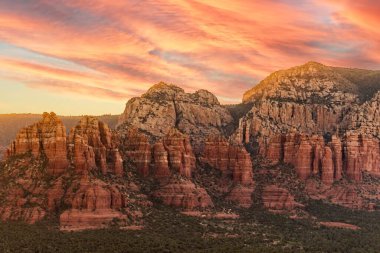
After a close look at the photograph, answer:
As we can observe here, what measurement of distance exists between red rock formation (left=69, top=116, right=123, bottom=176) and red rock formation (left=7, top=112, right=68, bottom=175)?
3257 millimetres

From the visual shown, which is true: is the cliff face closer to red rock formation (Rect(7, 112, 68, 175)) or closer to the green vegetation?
red rock formation (Rect(7, 112, 68, 175))

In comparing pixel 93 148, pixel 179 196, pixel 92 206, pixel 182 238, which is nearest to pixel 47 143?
pixel 93 148

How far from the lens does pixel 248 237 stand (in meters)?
180

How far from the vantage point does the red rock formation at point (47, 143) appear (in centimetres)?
17275

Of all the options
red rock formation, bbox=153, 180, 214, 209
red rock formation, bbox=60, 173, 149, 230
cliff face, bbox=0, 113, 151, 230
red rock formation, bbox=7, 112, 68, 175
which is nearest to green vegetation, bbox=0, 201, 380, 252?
red rock formation, bbox=60, 173, 149, 230

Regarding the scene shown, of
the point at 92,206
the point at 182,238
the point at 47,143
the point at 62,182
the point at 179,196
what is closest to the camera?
the point at 92,206

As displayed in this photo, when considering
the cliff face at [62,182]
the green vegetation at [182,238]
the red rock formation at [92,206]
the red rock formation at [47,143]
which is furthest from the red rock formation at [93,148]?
the green vegetation at [182,238]

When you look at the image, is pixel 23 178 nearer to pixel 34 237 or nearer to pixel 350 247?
pixel 34 237

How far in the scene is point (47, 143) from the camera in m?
174

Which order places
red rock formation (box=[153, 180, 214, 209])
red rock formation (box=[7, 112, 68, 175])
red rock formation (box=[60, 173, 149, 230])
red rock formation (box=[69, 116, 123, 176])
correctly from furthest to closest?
red rock formation (box=[153, 180, 214, 209]) < red rock formation (box=[69, 116, 123, 176]) < red rock formation (box=[7, 112, 68, 175]) < red rock formation (box=[60, 173, 149, 230])

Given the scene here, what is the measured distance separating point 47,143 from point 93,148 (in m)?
13.7

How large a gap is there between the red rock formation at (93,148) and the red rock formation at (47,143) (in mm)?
3257

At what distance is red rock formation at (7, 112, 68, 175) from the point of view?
6801 inches

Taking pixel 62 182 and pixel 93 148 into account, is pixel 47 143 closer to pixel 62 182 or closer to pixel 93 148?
pixel 62 182
